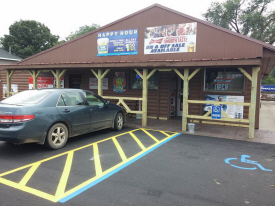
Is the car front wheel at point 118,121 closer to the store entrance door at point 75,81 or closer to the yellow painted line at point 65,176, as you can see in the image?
the yellow painted line at point 65,176

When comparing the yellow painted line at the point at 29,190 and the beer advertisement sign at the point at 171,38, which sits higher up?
the beer advertisement sign at the point at 171,38

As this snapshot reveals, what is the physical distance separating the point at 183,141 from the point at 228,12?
25.9 meters

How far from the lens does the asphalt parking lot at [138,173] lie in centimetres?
315

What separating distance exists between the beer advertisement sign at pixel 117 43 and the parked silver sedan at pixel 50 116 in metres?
4.28

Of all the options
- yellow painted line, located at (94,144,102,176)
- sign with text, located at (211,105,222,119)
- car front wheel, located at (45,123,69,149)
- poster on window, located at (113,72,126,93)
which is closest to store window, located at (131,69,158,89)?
poster on window, located at (113,72,126,93)

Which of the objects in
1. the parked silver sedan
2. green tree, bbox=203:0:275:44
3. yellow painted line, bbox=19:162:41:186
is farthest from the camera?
green tree, bbox=203:0:275:44

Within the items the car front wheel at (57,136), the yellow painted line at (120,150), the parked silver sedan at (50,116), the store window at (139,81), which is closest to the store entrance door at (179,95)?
the store window at (139,81)

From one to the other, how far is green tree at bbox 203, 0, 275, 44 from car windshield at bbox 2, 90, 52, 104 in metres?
25.9

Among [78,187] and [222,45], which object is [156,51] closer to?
[222,45]

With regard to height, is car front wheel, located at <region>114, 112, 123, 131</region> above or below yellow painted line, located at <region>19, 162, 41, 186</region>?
above

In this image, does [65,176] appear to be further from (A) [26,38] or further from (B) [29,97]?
(A) [26,38]

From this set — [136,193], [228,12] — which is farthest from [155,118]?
[228,12]

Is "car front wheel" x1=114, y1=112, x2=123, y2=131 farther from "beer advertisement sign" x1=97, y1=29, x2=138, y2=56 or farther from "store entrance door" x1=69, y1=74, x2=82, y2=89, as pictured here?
"store entrance door" x1=69, y1=74, x2=82, y2=89

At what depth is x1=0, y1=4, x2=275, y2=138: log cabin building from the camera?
7902 mm
